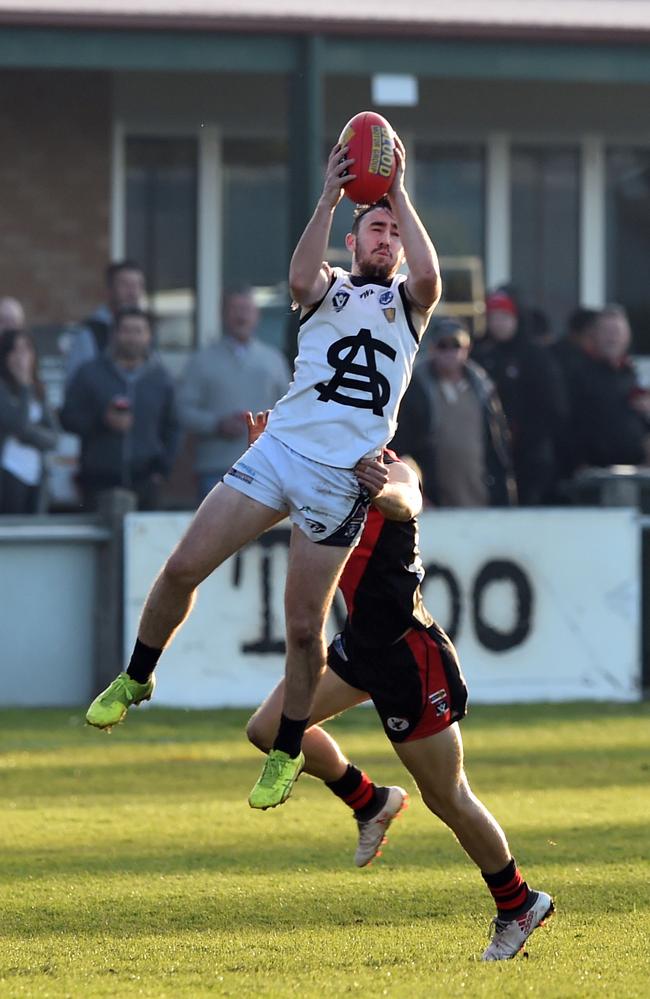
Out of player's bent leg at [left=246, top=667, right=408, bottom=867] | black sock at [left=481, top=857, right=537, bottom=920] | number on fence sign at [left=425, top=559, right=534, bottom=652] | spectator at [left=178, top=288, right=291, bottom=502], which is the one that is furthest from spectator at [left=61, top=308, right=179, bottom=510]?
black sock at [left=481, top=857, right=537, bottom=920]

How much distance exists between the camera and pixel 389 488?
18.6 feet

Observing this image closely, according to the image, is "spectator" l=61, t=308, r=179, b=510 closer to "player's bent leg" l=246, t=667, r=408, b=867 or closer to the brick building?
the brick building

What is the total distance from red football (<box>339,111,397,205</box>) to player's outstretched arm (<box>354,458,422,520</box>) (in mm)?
776

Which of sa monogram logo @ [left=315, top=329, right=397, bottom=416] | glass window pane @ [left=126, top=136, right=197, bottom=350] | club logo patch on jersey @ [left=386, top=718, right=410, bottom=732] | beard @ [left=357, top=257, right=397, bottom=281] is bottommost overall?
club logo patch on jersey @ [left=386, top=718, right=410, bottom=732]

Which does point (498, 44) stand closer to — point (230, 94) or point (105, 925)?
point (230, 94)

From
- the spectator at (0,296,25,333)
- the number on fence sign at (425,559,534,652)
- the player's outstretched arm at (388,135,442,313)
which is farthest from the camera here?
the spectator at (0,296,25,333)

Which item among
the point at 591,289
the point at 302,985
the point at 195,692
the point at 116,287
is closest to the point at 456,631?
the point at 195,692

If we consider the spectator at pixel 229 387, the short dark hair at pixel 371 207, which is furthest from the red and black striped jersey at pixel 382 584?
the spectator at pixel 229 387

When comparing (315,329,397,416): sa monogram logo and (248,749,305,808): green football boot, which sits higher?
(315,329,397,416): sa monogram logo

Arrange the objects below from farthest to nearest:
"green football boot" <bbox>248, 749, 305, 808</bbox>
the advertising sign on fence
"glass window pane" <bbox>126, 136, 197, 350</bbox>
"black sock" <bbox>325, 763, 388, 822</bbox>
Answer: "glass window pane" <bbox>126, 136, 197, 350</bbox>
the advertising sign on fence
"black sock" <bbox>325, 763, 388, 822</bbox>
"green football boot" <bbox>248, 749, 305, 808</bbox>

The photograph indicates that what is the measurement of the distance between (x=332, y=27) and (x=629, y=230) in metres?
4.42

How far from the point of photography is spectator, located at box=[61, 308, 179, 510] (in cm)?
1231

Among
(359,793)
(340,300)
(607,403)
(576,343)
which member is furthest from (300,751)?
(576,343)

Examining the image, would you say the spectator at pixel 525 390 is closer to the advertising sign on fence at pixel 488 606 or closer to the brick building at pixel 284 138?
the advertising sign on fence at pixel 488 606
